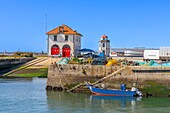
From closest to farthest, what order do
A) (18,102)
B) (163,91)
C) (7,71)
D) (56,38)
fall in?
(18,102)
(163,91)
(7,71)
(56,38)

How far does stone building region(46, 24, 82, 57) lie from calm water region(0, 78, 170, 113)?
1342 inches

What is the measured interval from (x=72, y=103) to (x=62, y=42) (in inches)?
1636

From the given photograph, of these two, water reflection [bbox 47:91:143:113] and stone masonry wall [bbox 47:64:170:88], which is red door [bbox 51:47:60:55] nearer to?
stone masonry wall [bbox 47:64:170:88]

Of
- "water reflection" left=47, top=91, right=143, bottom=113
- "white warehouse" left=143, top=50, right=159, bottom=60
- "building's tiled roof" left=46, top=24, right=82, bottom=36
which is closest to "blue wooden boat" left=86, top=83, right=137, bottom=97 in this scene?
"water reflection" left=47, top=91, right=143, bottom=113

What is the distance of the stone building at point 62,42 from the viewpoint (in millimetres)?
74062

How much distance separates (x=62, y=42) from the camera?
244ft

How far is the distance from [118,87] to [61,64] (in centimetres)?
684

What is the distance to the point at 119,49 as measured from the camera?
96125 millimetres

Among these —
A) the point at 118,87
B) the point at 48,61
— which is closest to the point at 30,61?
the point at 48,61

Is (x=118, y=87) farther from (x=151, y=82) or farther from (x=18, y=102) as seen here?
(x=18, y=102)

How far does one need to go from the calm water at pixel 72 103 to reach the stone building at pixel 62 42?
112 feet

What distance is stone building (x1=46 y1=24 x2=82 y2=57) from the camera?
74.1m

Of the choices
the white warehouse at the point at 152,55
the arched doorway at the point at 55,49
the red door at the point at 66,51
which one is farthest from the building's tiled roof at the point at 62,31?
the white warehouse at the point at 152,55

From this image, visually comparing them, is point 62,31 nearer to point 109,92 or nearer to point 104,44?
point 104,44
